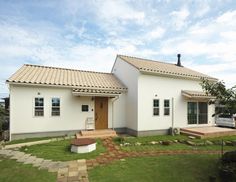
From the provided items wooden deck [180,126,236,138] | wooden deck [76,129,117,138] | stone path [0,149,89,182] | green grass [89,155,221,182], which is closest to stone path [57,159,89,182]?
stone path [0,149,89,182]

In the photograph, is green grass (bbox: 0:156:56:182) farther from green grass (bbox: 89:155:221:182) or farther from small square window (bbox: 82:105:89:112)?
small square window (bbox: 82:105:89:112)

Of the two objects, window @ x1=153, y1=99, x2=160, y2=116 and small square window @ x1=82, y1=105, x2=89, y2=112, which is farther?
window @ x1=153, y1=99, x2=160, y2=116

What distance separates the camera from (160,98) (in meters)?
14.6

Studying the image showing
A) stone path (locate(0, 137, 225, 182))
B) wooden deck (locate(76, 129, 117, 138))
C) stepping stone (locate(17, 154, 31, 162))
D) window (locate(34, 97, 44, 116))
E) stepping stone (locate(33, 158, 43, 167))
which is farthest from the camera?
wooden deck (locate(76, 129, 117, 138))

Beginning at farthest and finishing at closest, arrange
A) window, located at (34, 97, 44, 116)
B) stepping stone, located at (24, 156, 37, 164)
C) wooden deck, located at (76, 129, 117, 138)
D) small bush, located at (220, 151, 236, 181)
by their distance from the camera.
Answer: wooden deck, located at (76, 129, 117, 138) → window, located at (34, 97, 44, 116) → stepping stone, located at (24, 156, 37, 164) → small bush, located at (220, 151, 236, 181)

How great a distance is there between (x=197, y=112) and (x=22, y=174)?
15593mm

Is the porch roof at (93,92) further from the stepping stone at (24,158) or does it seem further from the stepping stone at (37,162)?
the stepping stone at (37,162)

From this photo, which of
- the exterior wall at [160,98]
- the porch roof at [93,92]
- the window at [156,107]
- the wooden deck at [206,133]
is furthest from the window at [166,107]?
the porch roof at [93,92]

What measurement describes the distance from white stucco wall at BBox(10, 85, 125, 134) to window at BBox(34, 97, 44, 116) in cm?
20

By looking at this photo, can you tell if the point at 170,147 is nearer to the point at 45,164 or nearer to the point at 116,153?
the point at 116,153

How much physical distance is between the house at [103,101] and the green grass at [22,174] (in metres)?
5.19

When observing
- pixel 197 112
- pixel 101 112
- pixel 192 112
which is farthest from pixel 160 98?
pixel 101 112

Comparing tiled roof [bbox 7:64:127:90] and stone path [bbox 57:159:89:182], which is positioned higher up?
tiled roof [bbox 7:64:127:90]

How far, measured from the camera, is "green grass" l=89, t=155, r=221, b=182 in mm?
6168
